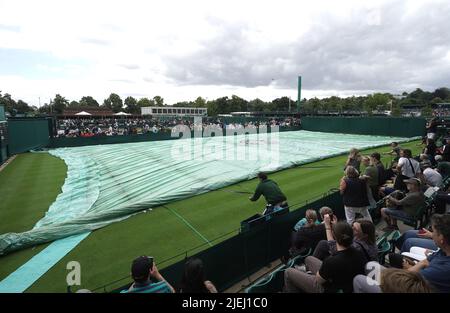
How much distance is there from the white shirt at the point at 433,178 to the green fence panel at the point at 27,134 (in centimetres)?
2590

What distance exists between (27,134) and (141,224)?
2132cm

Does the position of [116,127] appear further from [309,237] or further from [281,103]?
[281,103]

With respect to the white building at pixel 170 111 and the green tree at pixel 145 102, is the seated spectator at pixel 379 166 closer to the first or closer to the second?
the white building at pixel 170 111

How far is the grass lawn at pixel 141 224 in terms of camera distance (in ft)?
21.1

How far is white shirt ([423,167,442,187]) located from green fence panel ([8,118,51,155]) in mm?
25895

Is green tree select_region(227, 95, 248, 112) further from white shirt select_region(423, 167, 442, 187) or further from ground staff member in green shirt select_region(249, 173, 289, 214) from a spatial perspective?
ground staff member in green shirt select_region(249, 173, 289, 214)

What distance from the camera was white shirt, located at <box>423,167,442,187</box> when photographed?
311 inches

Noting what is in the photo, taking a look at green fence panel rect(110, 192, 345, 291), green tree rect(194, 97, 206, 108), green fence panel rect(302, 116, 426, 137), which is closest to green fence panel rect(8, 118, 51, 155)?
green fence panel rect(110, 192, 345, 291)

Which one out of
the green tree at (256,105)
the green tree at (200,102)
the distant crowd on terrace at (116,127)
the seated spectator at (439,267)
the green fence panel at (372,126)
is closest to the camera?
the seated spectator at (439,267)

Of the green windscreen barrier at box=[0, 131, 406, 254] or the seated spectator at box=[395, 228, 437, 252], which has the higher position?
the seated spectator at box=[395, 228, 437, 252]

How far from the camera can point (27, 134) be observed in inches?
954

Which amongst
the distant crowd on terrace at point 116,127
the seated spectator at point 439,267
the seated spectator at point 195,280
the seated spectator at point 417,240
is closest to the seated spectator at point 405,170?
the seated spectator at point 417,240

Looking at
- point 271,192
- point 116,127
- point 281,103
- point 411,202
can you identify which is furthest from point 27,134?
point 281,103
